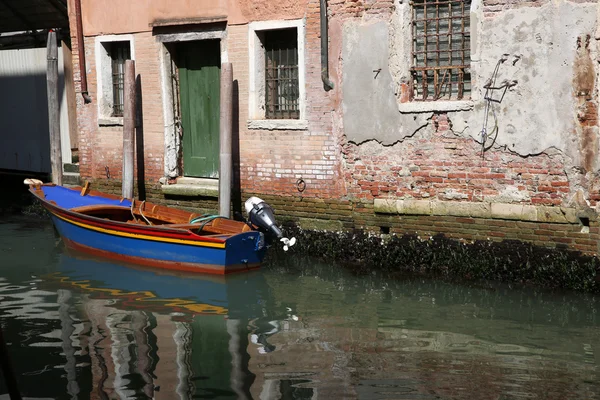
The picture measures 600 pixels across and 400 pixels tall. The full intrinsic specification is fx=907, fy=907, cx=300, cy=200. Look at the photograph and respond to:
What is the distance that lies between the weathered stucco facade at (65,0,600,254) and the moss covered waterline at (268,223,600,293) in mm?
174

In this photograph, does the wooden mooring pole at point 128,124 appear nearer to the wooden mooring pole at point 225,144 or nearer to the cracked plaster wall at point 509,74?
the wooden mooring pole at point 225,144

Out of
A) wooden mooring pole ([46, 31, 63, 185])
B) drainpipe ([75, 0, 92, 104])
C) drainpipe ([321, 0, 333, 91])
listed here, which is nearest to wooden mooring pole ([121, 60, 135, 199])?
drainpipe ([75, 0, 92, 104])

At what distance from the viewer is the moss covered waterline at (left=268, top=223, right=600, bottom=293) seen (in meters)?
8.30

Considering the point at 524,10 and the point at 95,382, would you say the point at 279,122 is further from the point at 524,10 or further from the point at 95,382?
the point at 95,382

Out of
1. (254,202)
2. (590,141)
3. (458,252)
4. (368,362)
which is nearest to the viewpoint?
(368,362)

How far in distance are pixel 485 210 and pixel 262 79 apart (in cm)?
348

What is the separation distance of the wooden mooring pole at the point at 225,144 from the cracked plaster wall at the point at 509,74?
1609mm

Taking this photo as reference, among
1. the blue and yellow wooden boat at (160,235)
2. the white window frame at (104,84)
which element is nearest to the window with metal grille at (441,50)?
the blue and yellow wooden boat at (160,235)

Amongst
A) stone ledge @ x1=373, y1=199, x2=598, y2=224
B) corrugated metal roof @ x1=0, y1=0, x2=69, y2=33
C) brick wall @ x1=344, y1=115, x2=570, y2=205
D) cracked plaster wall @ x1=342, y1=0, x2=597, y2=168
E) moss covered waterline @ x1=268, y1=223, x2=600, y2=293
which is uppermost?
corrugated metal roof @ x1=0, y1=0, x2=69, y2=33

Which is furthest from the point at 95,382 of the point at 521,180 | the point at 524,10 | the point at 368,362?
the point at 524,10

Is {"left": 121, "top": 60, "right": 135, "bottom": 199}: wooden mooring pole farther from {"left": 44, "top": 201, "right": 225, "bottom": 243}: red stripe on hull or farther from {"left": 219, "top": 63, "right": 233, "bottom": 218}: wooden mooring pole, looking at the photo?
{"left": 219, "top": 63, "right": 233, "bottom": 218}: wooden mooring pole

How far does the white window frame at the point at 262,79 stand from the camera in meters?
10.5

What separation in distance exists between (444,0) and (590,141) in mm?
2169

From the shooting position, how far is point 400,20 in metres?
9.60
